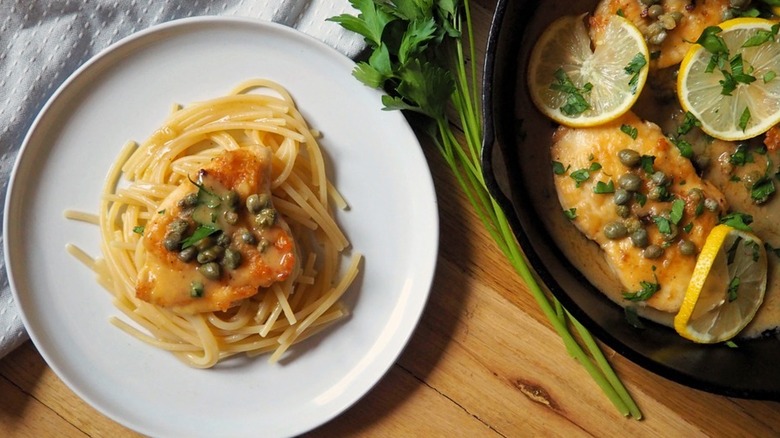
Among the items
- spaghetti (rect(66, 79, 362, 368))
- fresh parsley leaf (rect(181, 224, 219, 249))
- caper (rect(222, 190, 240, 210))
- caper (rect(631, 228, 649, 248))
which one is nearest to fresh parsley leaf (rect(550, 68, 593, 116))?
caper (rect(631, 228, 649, 248))

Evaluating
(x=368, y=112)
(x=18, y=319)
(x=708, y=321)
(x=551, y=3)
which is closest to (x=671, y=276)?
(x=708, y=321)

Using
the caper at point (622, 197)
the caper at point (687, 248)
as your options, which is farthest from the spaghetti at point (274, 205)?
the caper at point (687, 248)

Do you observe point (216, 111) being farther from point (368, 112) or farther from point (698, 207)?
point (698, 207)

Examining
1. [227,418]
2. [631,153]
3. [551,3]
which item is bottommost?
[227,418]

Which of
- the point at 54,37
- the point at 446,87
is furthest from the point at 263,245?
the point at 54,37

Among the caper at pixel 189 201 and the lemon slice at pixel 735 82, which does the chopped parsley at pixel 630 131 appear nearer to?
the lemon slice at pixel 735 82

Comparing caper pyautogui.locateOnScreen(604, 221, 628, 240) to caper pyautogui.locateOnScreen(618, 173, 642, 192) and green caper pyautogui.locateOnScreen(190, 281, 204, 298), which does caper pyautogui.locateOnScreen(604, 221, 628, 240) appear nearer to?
caper pyautogui.locateOnScreen(618, 173, 642, 192)
